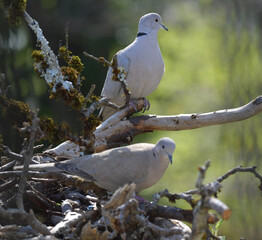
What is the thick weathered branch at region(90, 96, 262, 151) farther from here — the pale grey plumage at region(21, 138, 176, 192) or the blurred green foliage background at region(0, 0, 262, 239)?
the pale grey plumage at region(21, 138, 176, 192)

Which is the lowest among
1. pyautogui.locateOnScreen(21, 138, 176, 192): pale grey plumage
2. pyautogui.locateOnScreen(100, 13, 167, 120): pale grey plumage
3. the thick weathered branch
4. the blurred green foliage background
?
pyautogui.locateOnScreen(21, 138, 176, 192): pale grey plumage

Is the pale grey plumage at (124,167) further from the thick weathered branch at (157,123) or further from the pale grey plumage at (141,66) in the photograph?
the pale grey plumage at (141,66)

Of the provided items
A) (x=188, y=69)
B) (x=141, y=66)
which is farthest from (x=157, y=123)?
(x=188, y=69)

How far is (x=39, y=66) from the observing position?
317 centimetres

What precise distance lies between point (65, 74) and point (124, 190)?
95 cm

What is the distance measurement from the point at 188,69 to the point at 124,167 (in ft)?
44.6

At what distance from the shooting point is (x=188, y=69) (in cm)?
1623

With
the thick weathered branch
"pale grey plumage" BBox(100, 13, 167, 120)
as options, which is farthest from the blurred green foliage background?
"pale grey plumage" BBox(100, 13, 167, 120)

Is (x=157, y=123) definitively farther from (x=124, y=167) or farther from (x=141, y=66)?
(x=124, y=167)

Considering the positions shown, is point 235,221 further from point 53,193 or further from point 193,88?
point 193,88

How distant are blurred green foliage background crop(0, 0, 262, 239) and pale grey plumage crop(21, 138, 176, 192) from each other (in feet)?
2.57

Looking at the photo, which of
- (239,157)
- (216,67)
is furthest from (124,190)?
(216,67)

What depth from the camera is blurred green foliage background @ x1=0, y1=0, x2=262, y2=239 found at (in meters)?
4.46

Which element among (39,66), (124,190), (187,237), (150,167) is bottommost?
(187,237)
